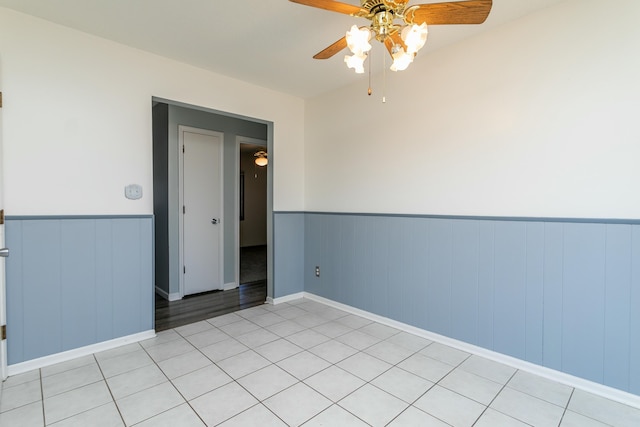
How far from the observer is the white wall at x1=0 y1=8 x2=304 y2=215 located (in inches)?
87.7

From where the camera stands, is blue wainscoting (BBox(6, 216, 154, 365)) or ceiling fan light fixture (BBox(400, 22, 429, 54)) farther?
blue wainscoting (BBox(6, 216, 154, 365))

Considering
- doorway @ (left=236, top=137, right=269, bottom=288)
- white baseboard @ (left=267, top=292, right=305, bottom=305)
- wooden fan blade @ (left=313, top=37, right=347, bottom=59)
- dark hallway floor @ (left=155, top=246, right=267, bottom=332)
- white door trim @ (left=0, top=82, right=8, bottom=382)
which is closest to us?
wooden fan blade @ (left=313, top=37, right=347, bottom=59)

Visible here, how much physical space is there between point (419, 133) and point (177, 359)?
2.76m

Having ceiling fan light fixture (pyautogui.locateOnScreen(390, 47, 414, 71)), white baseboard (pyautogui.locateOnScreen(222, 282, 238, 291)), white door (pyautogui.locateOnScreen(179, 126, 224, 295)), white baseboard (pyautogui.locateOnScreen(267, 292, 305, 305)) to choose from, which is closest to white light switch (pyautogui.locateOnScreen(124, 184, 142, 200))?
white door (pyautogui.locateOnScreen(179, 126, 224, 295))

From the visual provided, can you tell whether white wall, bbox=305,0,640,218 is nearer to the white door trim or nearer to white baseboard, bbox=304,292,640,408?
white baseboard, bbox=304,292,640,408

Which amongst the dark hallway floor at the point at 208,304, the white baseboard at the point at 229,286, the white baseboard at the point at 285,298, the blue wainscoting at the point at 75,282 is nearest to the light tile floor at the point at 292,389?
the blue wainscoting at the point at 75,282

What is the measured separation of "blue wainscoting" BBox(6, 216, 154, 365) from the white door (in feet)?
4.28

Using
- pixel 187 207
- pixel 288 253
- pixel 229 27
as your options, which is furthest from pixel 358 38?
pixel 187 207

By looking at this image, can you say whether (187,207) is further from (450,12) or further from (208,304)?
(450,12)

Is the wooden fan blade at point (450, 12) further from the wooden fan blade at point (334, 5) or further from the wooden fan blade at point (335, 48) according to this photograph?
the wooden fan blade at point (335, 48)


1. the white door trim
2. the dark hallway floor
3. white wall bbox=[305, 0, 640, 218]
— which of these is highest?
white wall bbox=[305, 0, 640, 218]

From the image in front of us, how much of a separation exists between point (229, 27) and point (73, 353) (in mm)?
2770

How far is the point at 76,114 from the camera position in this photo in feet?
8.05

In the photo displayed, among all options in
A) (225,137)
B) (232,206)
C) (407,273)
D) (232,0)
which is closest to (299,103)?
(225,137)
